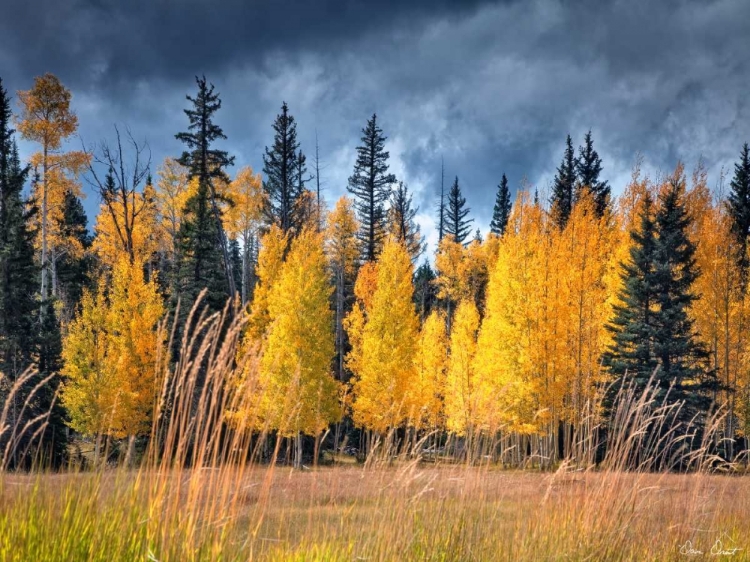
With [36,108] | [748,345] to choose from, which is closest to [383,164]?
[36,108]

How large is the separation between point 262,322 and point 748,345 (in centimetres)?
2342

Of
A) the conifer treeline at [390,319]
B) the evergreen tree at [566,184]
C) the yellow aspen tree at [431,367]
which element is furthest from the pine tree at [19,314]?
the evergreen tree at [566,184]

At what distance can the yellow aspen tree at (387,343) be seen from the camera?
67.7 ft

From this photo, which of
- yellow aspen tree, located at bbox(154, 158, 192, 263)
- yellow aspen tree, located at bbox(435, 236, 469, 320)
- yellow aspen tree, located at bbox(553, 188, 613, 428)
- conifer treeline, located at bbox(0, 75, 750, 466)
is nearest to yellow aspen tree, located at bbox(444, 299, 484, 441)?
conifer treeline, located at bbox(0, 75, 750, 466)

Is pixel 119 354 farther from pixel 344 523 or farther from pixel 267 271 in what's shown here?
pixel 344 523

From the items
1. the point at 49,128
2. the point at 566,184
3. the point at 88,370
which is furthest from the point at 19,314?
the point at 566,184

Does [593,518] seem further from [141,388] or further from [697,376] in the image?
[697,376]
